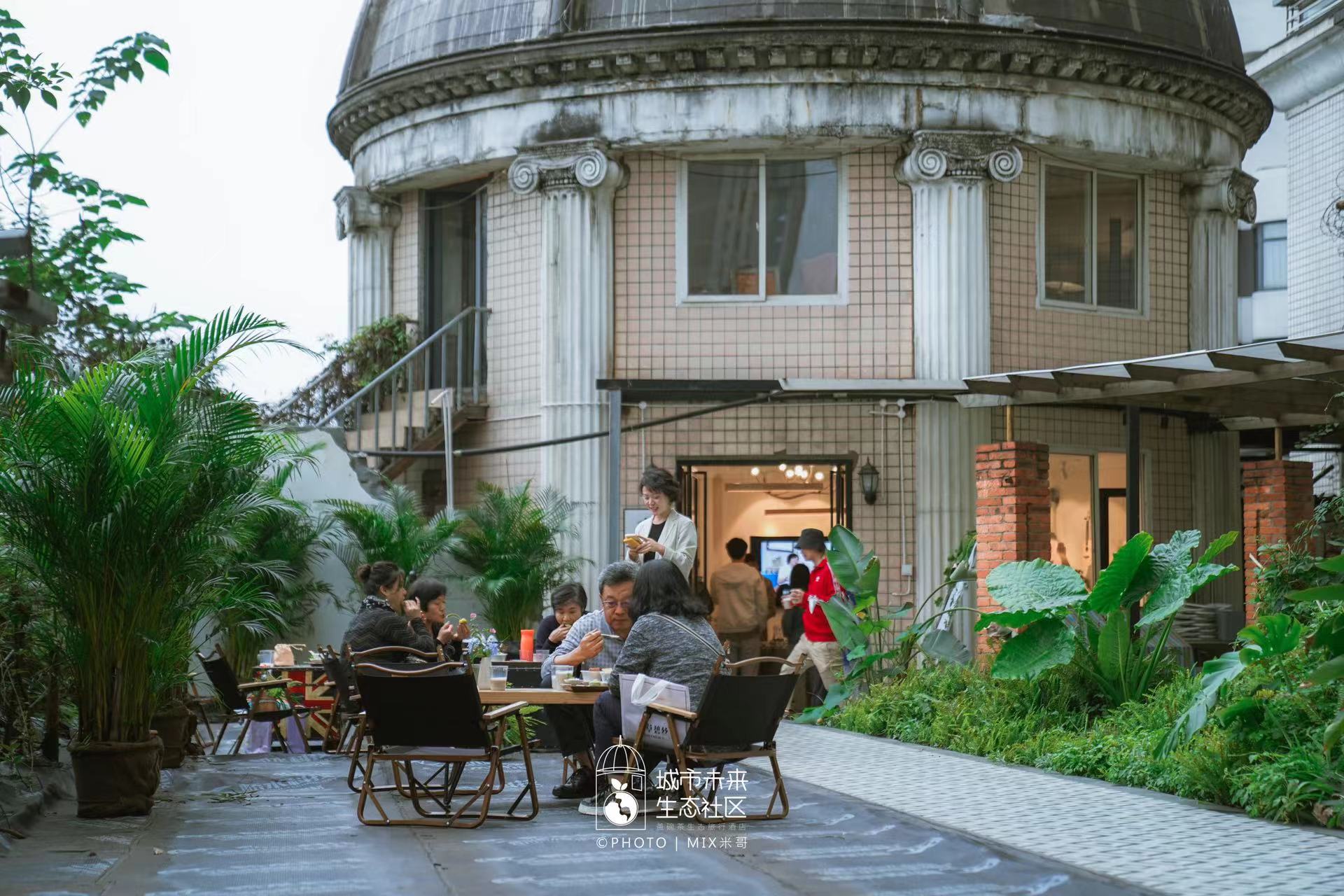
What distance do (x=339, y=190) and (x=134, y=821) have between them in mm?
13429

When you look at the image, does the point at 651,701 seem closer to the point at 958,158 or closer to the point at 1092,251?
the point at 958,158

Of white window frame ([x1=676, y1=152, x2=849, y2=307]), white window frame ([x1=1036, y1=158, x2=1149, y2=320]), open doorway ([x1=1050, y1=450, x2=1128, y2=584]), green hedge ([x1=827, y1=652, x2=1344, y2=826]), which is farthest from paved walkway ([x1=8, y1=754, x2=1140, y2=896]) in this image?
white window frame ([x1=1036, y1=158, x2=1149, y2=320])

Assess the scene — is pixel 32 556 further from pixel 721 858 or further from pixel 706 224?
pixel 706 224

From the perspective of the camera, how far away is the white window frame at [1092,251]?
19.9 metres

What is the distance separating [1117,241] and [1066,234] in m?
0.76

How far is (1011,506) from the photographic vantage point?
16188mm

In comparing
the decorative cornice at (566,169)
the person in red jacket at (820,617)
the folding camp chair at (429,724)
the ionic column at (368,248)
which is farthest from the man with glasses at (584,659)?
the ionic column at (368,248)

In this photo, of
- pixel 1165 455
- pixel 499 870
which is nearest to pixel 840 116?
pixel 1165 455

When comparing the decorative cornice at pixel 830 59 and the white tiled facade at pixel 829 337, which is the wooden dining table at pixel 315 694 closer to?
the white tiled facade at pixel 829 337

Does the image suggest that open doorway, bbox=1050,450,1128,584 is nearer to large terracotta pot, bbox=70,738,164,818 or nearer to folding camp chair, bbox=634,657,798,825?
folding camp chair, bbox=634,657,798,825

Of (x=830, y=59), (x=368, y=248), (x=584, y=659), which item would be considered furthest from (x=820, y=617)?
(x=368, y=248)

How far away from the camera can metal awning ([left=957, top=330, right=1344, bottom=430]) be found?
13.3 metres

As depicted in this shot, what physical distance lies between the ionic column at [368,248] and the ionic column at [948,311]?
677 cm

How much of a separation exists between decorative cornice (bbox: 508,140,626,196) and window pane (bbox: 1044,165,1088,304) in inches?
197
